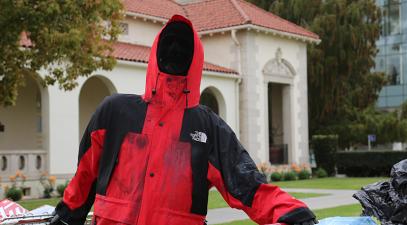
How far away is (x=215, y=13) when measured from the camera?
28.9 metres

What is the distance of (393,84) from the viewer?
203 feet

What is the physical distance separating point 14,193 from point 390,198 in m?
14.0

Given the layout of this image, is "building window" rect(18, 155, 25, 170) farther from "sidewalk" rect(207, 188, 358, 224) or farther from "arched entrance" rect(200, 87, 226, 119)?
"arched entrance" rect(200, 87, 226, 119)

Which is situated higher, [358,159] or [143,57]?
[143,57]

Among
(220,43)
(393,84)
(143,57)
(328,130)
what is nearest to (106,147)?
(143,57)

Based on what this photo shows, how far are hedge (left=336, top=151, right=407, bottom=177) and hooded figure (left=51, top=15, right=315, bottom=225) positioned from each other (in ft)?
87.4

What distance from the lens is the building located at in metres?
20.1

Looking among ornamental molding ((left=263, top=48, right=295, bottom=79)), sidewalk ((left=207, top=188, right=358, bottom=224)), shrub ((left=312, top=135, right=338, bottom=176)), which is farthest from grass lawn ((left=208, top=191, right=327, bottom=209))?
shrub ((left=312, top=135, right=338, bottom=176))

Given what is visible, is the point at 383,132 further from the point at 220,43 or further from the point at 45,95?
the point at 45,95

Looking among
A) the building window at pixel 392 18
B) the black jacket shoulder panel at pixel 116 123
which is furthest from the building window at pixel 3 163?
the building window at pixel 392 18

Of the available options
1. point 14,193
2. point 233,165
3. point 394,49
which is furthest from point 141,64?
point 394,49

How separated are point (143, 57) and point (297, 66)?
30.2 feet

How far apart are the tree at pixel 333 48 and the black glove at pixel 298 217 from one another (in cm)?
3091

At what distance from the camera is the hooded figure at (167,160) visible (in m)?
3.16
